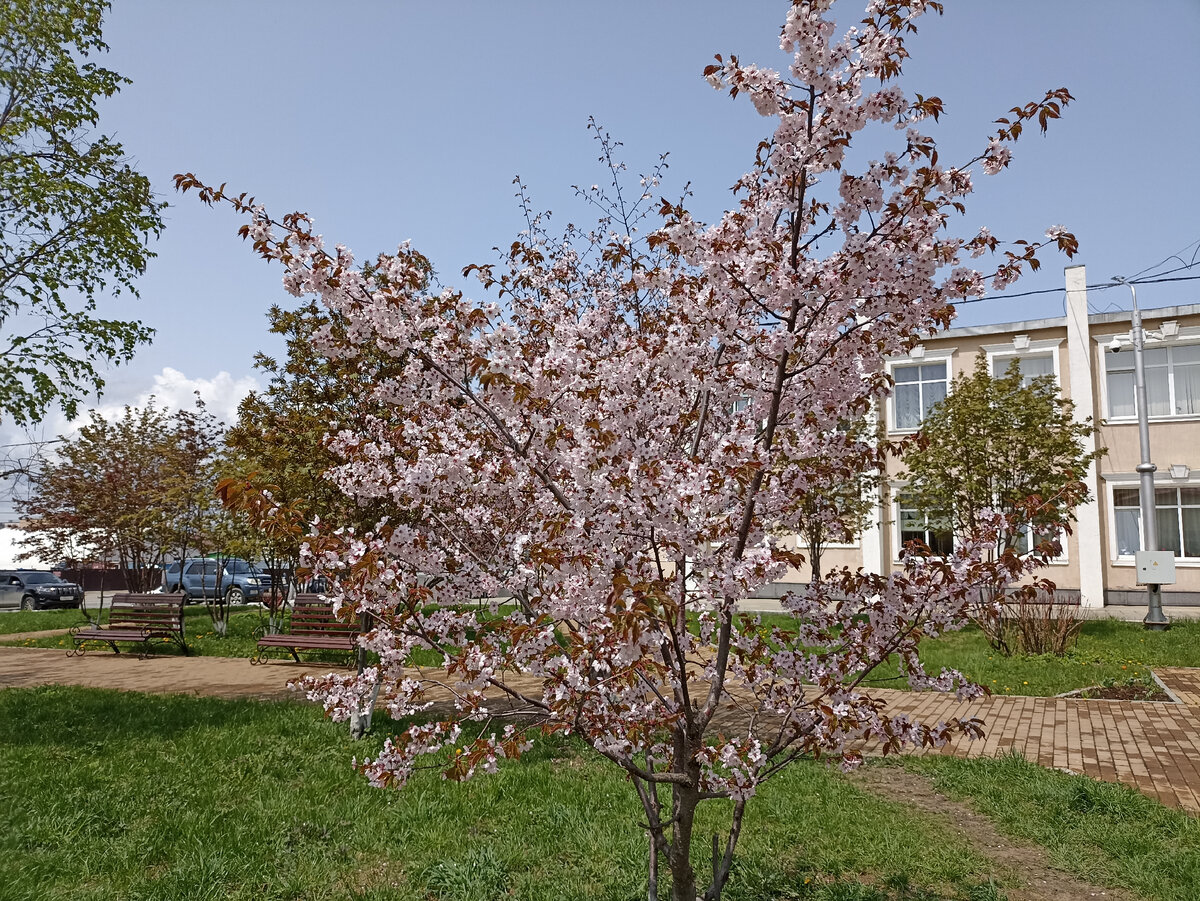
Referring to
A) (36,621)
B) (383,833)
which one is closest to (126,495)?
(36,621)

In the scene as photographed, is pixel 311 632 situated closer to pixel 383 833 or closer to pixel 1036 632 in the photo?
pixel 383 833

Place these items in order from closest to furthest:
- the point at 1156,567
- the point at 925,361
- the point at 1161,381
A: the point at 1156,567, the point at 1161,381, the point at 925,361

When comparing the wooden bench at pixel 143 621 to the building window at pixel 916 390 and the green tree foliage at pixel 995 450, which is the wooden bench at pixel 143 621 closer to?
the green tree foliage at pixel 995 450

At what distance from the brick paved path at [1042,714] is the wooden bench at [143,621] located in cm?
47

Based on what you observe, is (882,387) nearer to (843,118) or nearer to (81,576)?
(843,118)

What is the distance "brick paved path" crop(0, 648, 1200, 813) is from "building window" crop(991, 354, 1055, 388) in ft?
43.9

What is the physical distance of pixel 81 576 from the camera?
119 ft

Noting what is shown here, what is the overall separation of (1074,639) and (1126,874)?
9888 millimetres

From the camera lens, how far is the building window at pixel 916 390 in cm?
2331

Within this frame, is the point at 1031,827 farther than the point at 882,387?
Yes

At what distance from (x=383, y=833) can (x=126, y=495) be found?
19511 millimetres

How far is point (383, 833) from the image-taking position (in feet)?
15.7

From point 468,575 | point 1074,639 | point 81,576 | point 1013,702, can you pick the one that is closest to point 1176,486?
point 1074,639

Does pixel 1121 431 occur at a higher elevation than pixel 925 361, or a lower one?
lower
